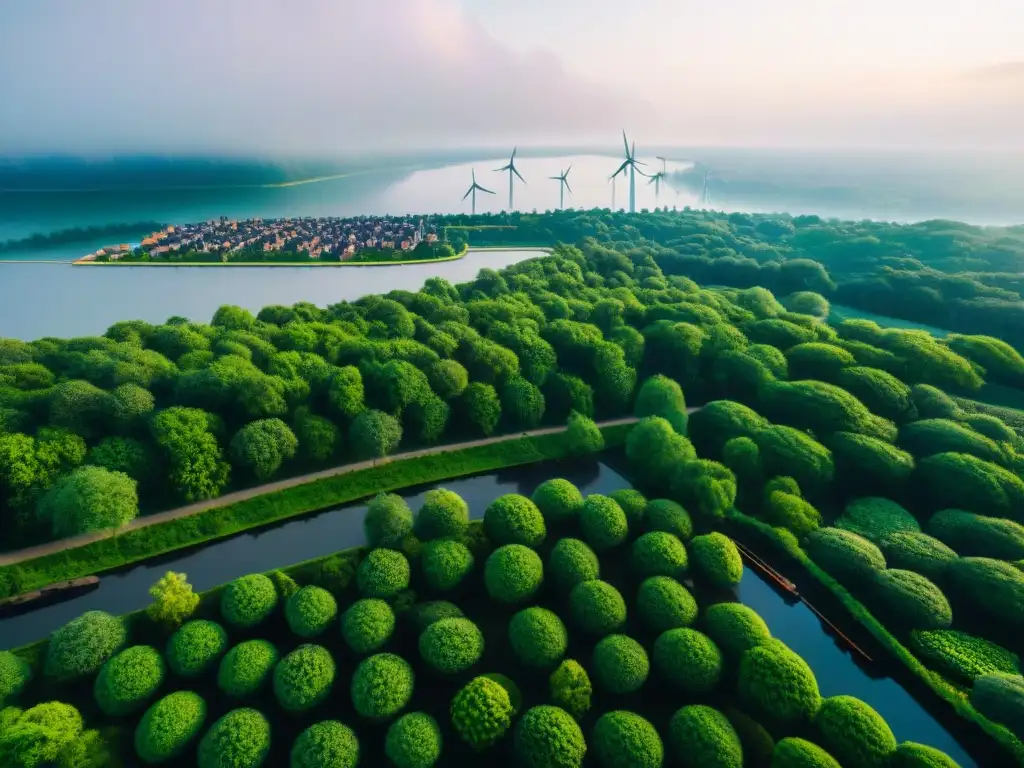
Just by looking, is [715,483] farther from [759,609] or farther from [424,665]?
[424,665]

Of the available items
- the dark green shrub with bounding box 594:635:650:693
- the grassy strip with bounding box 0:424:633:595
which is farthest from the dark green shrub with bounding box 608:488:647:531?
the grassy strip with bounding box 0:424:633:595

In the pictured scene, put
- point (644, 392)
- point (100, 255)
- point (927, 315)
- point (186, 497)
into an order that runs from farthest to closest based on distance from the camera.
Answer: point (100, 255), point (927, 315), point (644, 392), point (186, 497)

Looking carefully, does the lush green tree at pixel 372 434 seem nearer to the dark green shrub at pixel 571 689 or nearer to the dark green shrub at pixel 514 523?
the dark green shrub at pixel 514 523

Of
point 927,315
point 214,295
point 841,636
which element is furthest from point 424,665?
point 927,315

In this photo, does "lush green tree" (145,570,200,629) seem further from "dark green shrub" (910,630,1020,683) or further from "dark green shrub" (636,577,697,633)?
"dark green shrub" (910,630,1020,683)

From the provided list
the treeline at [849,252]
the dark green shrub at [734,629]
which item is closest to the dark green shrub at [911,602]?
the dark green shrub at [734,629]

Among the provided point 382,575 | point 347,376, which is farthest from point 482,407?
point 382,575

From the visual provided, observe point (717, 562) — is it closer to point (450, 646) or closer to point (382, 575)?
point (450, 646)
